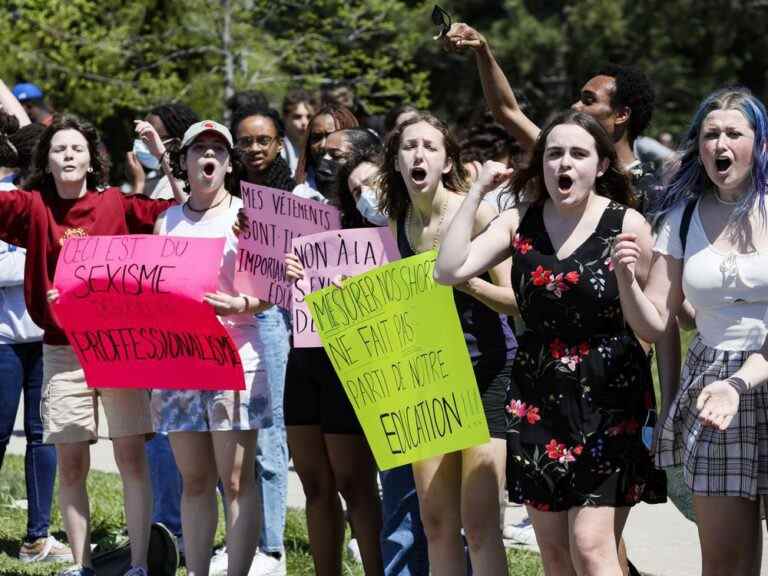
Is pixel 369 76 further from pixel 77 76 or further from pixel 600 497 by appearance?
pixel 600 497

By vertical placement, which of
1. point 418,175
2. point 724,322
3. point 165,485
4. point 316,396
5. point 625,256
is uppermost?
point 418,175

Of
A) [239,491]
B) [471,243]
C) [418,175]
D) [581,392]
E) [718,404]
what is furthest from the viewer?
[239,491]

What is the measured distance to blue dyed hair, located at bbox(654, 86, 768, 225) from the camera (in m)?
4.82

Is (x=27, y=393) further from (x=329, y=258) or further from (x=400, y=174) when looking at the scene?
(x=400, y=174)

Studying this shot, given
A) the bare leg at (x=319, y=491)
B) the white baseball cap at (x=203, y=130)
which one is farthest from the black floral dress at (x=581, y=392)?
the white baseball cap at (x=203, y=130)

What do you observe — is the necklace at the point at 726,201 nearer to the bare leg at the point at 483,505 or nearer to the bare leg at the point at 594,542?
the bare leg at the point at 594,542

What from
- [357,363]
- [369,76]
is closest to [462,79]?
[369,76]

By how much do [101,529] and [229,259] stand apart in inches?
109

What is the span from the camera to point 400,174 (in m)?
5.85

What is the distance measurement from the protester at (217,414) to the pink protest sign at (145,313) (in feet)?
0.33

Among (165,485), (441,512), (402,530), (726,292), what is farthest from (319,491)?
(726,292)

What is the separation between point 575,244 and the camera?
504cm

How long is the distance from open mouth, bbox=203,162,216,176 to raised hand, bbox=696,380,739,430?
260 centimetres

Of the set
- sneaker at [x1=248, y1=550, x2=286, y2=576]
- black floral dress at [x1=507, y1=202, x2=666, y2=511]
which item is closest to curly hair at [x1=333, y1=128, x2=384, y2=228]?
black floral dress at [x1=507, y1=202, x2=666, y2=511]
